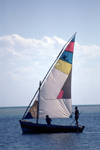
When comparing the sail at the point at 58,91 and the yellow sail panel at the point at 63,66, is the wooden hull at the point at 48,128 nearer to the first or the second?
the sail at the point at 58,91

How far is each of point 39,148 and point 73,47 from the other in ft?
49.6

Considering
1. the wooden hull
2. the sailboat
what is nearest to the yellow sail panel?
the sailboat

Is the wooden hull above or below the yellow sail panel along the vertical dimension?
below

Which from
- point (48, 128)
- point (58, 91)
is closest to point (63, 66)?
point (58, 91)

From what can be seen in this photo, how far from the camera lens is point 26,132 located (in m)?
40.7

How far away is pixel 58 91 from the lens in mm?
40469

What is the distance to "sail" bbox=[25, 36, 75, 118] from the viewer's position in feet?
131

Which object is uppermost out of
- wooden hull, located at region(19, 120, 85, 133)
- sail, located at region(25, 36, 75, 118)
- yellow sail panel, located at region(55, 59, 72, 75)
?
yellow sail panel, located at region(55, 59, 72, 75)

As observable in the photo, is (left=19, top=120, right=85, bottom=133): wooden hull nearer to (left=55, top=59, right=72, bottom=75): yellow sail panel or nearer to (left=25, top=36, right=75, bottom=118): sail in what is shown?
(left=25, top=36, right=75, bottom=118): sail

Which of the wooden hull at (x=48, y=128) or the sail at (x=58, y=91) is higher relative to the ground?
the sail at (x=58, y=91)

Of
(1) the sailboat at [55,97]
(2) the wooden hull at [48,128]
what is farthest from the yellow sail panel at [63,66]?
(2) the wooden hull at [48,128]

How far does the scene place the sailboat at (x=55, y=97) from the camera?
39812 millimetres

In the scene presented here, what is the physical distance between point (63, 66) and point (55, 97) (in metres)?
4.30

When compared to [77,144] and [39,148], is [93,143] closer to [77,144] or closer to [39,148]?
[77,144]
